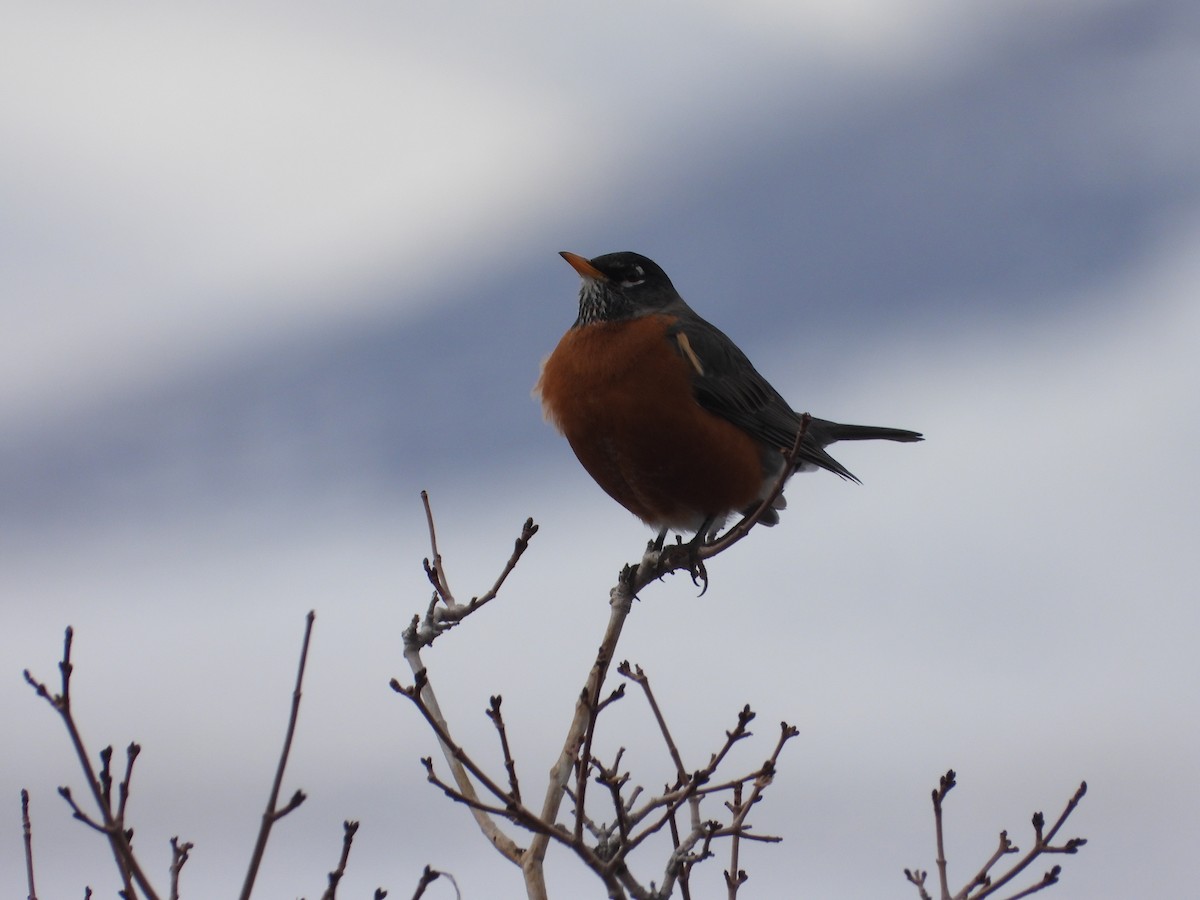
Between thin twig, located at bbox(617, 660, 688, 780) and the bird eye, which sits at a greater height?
the bird eye

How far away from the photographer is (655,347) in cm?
701

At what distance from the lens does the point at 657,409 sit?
21.9ft

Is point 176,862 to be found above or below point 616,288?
below

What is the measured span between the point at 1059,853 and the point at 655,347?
3.74 meters

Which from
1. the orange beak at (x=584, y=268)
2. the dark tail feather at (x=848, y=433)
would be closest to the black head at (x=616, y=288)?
the orange beak at (x=584, y=268)

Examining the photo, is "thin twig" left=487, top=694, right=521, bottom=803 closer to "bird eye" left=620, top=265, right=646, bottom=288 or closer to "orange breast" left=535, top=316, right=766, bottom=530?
"orange breast" left=535, top=316, right=766, bottom=530

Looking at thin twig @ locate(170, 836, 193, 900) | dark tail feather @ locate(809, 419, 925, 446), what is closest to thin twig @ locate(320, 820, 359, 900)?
thin twig @ locate(170, 836, 193, 900)

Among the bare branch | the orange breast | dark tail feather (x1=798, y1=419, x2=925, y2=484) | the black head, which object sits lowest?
the bare branch

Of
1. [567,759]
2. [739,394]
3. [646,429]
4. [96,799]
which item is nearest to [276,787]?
[96,799]

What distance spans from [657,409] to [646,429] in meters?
0.14

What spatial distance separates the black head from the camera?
7.46 metres

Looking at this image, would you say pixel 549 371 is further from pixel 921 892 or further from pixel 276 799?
pixel 276 799

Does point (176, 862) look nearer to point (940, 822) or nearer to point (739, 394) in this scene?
point (940, 822)

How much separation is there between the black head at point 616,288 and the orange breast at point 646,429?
260mm
